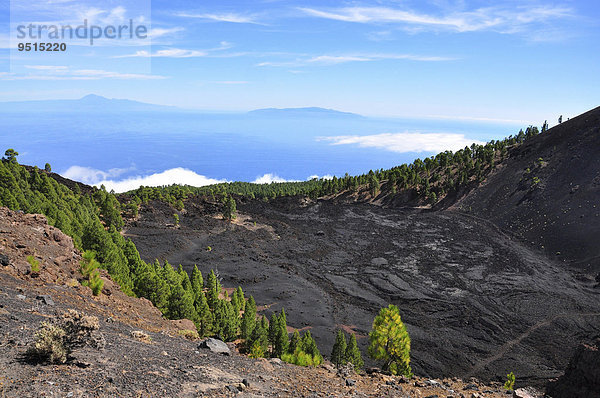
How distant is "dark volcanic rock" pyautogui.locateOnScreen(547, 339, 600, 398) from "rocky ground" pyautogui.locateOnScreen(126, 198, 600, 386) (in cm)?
1721

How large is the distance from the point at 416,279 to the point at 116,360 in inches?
2183

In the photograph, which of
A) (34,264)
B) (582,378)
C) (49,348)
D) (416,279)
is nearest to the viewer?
(49,348)

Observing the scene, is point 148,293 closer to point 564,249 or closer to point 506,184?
point 564,249

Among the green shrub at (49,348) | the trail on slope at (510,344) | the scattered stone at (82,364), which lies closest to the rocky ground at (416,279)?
the trail on slope at (510,344)

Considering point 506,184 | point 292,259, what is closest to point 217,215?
point 292,259

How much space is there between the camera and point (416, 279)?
2347 inches

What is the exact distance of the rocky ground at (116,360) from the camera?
10.3m

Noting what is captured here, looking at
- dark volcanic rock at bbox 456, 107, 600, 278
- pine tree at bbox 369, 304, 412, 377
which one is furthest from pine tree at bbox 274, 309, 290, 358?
dark volcanic rock at bbox 456, 107, 600, 278

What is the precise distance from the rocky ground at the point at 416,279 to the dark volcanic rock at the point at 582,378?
677 inches

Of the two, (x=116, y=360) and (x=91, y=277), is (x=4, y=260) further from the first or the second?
(x=116, y=360)

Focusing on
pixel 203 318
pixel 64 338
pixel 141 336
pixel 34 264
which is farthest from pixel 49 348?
pixel 203 318

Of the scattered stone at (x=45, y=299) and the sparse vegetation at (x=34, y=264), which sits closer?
the scattered stone at (x=45, y=299)

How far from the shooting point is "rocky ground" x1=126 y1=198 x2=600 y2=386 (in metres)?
38.8

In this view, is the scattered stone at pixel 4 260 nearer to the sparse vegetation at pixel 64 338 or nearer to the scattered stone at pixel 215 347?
the sparse vegetation at pixel 64 338
